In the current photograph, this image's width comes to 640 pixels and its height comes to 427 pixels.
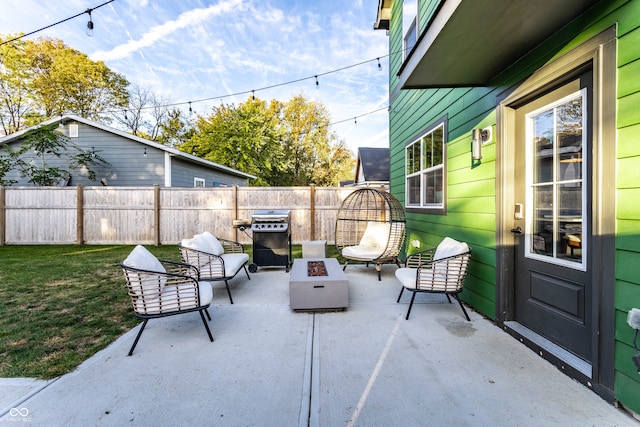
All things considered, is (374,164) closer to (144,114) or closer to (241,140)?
(241,140)

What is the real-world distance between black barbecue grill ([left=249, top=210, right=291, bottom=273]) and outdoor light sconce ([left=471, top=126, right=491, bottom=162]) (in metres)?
3.13

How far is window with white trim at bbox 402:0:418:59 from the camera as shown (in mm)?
4855

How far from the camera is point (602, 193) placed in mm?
1684

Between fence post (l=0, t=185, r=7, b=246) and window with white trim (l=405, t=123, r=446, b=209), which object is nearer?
window with white trim (l=405, t=123, r=446, b=209)

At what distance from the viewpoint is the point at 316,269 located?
3.74m

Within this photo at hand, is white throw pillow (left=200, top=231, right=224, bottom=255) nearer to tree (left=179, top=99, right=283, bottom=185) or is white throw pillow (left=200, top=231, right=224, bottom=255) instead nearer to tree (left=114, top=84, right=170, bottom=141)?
tree (left=179, top=99, right=283, bottom=185)

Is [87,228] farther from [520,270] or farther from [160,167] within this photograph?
[520,270]

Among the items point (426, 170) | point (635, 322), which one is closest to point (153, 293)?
point (635, 322)

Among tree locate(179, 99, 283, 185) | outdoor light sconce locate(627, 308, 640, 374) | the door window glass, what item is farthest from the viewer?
tree locate(179, 99, 283, 185)

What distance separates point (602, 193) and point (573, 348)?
1141mm

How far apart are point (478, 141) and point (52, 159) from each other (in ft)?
40.6

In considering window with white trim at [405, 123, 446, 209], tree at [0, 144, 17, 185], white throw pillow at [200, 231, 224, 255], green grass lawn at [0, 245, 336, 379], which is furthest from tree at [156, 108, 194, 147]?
window with white trim at [405, 123, 446, 209]

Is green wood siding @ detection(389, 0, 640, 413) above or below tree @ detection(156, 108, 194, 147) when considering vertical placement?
below

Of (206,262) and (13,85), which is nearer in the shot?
(206,262)
